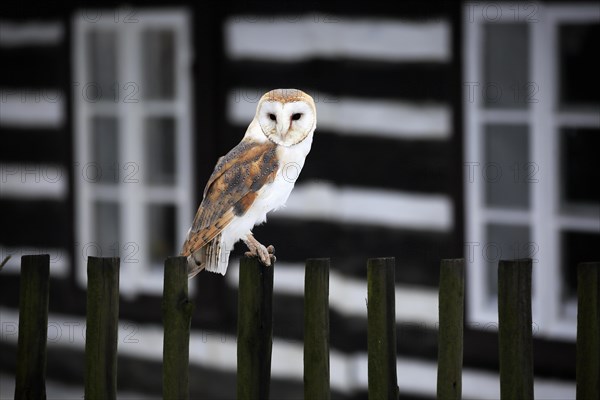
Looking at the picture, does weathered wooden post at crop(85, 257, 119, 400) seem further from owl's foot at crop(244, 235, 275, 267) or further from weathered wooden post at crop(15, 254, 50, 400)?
owl's foot at crop(244, 235, 275, 267)

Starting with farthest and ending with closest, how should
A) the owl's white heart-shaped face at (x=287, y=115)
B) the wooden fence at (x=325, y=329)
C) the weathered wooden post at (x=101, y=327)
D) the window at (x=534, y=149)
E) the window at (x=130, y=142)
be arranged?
the window at (x=130, y=142), the window at (x=534, y=149), the weathered wooden post at (x=101, y=327), the wooden fence at (x=325, y=329), the owl's white heart-shaped face at (x=287, y=115)

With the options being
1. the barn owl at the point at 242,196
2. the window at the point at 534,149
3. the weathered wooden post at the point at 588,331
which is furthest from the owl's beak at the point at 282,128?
the window at the point at 534,149

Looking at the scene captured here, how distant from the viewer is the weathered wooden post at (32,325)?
9.07 feet

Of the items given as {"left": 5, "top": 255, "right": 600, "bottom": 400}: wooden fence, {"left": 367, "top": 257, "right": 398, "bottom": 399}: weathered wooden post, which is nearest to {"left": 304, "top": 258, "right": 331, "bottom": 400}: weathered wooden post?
{"left": 5, "top": 255, "right": 600, "bottom": 400}: wooden fence

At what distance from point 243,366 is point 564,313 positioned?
10.7ft

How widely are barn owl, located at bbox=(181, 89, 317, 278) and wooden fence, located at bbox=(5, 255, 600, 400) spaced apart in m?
0.06

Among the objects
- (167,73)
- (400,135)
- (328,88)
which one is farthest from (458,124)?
(167,73)

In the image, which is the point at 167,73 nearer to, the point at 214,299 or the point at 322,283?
the point at 214,299

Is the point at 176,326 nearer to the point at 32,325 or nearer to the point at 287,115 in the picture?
the point at 32,325

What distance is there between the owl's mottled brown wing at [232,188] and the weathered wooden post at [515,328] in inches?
24.0

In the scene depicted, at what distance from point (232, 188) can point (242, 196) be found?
0.10 ft

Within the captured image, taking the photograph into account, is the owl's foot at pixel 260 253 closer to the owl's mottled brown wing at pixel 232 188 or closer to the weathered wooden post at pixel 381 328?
the owl's mottled brown wing at pixel 232 188

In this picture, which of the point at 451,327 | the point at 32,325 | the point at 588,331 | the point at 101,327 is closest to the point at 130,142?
the point at 32,325

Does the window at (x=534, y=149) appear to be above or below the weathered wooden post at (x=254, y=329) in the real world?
above
